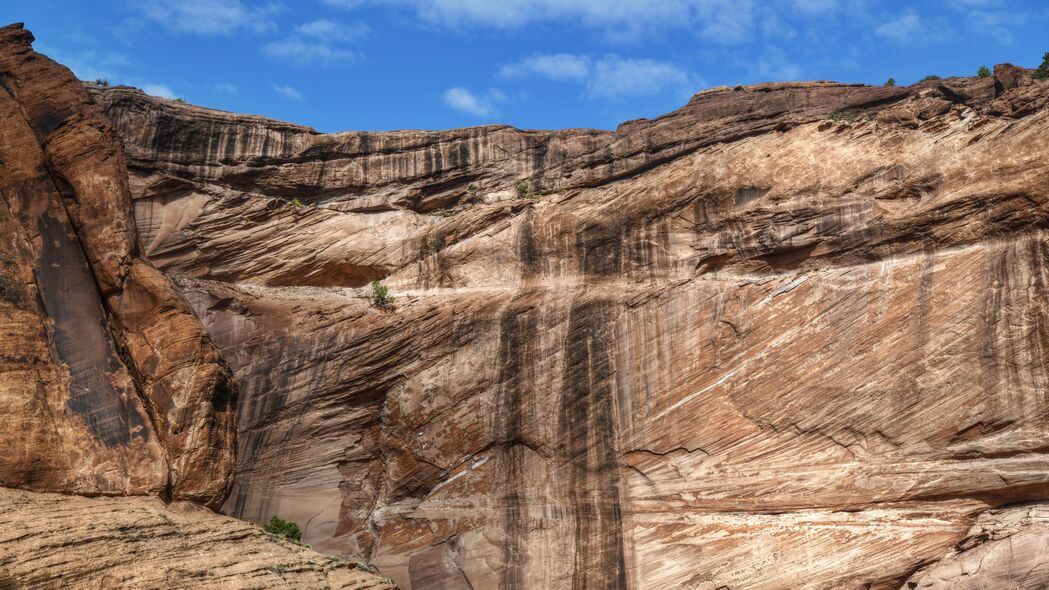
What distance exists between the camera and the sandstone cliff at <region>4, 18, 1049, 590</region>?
2505 cm

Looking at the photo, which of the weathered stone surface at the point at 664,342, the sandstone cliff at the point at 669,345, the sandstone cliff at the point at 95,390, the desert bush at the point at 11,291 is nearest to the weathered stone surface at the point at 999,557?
the sandstone cliff at the point at 669,345

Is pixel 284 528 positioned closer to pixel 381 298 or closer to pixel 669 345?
pixel 381 298

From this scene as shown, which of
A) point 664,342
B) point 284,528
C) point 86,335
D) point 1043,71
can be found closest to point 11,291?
point 86,335

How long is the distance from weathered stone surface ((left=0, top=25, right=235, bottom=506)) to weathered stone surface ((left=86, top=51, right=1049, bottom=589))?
10.4 ft

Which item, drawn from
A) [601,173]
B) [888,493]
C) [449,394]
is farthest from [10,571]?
[601,173]

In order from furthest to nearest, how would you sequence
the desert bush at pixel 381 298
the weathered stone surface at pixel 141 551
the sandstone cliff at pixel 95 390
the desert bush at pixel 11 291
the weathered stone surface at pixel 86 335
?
the desert bush at pixel 381 298
the desert bush at pixel 11 291
the weathered stone surface at pixel 86 335
the sandstone cliff at pixel 95 390
the weathered stone surface at pixel 141 551

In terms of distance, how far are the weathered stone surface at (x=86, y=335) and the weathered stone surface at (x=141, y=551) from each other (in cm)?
125

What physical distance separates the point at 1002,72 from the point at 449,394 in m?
21.2

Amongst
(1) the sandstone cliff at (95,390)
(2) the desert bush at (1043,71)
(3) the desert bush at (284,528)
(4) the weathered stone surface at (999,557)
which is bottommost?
(4) the weathered stone surface at (999,557)

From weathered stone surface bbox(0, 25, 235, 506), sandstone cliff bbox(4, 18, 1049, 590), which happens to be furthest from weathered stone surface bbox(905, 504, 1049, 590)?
weathered stone surface bbox(0, 25, 235, 506)

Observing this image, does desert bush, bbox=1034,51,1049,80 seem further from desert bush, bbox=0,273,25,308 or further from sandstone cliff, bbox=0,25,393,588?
desert bush, bbox=0,273,25,308

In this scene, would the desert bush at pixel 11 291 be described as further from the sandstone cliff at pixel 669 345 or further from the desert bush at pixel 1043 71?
the desert bush at pixel 1043 71

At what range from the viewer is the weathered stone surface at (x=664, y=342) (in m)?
25.2

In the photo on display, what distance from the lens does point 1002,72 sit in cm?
3291
